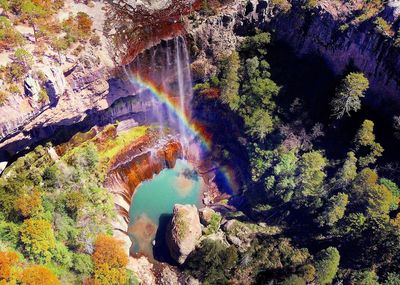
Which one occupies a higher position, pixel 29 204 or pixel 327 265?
pixel 29 204

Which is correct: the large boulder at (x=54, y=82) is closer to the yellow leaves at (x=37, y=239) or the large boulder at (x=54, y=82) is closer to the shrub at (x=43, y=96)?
the shrub at (x=43, y=96)

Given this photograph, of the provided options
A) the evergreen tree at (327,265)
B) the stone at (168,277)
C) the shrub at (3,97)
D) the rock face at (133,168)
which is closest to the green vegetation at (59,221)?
the rock face at (133,168)

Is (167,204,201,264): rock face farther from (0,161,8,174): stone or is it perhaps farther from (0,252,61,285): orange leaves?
(0,161,8,174): stone

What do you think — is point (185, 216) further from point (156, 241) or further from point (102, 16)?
point (102, 16)

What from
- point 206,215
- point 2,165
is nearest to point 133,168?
point 206,215

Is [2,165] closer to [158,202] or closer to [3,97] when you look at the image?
[3,97]

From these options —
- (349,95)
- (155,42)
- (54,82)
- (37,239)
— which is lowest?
(37,239)
